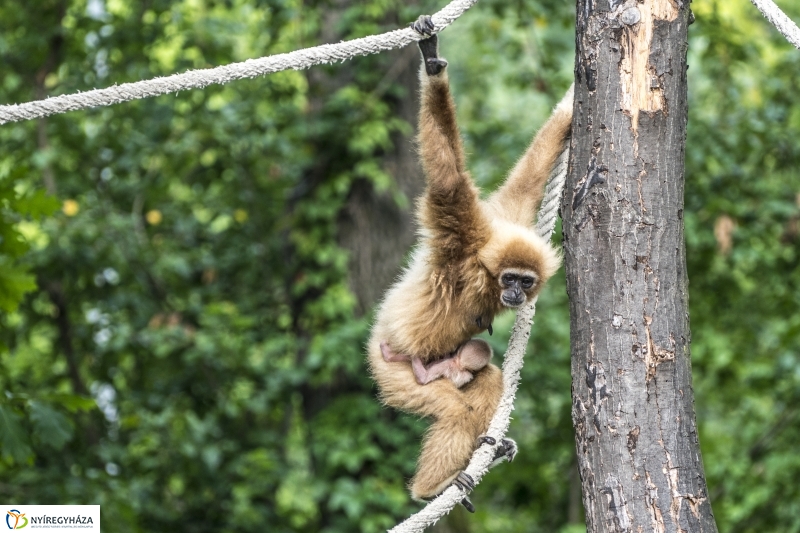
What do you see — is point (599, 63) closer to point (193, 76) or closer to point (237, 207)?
point (193, 76)

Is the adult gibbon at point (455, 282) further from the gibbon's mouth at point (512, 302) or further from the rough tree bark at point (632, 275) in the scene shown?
the rough tree bark at point (632, 275)

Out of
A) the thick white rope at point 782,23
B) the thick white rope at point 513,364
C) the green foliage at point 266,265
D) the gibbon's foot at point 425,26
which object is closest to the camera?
the thick white rope at point 782,23

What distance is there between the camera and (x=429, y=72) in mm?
3303

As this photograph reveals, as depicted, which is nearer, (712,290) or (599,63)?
(599,63)

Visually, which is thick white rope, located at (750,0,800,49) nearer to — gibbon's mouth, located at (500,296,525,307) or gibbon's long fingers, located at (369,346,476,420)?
gibbon's mouth, located at (500,296,525,307)

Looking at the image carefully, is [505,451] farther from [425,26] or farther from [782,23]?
[782,23]

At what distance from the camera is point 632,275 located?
262 cm

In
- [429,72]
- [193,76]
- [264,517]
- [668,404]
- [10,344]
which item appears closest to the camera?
[668,404]

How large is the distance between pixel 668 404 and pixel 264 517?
4.76 meters

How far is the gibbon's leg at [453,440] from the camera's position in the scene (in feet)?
12.1

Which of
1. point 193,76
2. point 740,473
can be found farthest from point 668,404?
point 740,473

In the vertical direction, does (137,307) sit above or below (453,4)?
below

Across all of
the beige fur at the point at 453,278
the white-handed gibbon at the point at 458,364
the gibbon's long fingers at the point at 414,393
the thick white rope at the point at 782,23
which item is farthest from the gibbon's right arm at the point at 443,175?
the thick white rope at the point at 782,23

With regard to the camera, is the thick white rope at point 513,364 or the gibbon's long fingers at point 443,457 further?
the gibbon's long fingers at point 443,457
